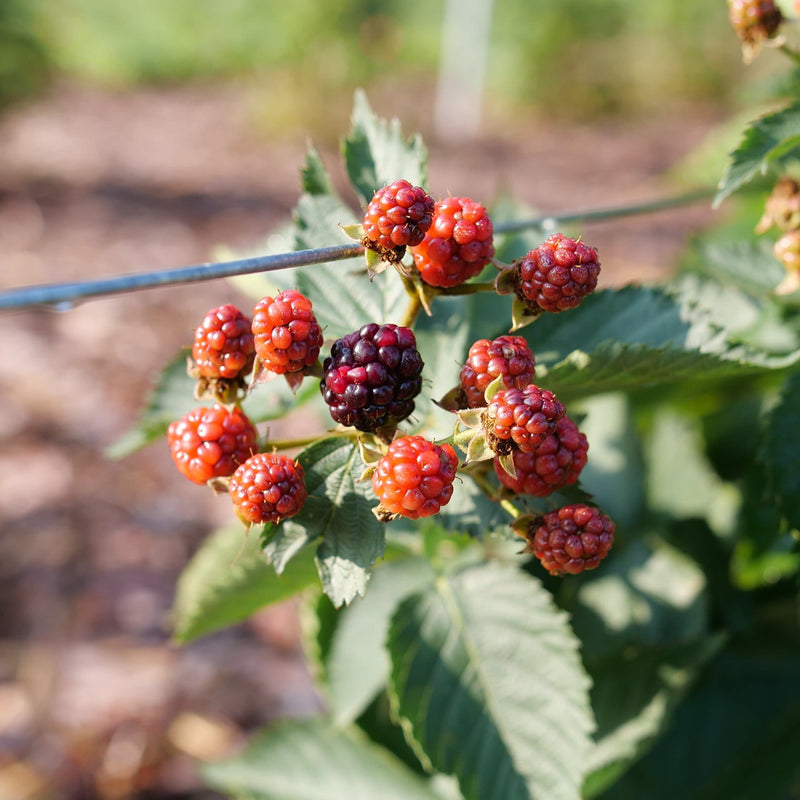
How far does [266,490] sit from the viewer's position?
1.96ft

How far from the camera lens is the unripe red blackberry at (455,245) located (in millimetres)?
635

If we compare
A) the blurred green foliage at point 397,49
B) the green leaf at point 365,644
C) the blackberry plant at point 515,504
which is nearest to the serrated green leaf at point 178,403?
the blackberry plant at point 515,504

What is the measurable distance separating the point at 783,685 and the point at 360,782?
57 centimetres

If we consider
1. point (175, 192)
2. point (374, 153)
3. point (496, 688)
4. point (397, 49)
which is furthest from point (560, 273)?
point (397, 49)

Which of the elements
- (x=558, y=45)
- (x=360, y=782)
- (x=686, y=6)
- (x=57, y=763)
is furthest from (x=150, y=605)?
(x=686, y=6)

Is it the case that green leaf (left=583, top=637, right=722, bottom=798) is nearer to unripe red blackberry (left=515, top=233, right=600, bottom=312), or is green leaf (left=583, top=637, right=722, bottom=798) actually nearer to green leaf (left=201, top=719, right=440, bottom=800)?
green leaf (left=201, top=719, right=440, bottom=800)

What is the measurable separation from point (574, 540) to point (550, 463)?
0.19 feet

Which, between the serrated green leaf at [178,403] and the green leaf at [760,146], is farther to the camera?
the serrated green leaf at [178,403]

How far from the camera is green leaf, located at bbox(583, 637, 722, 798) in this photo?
0.94 m

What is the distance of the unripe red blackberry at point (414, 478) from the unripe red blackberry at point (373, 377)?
36 millimetres

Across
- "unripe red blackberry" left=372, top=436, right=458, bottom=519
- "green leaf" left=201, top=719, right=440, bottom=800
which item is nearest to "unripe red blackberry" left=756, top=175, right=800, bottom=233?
"unripe red blackberry" left=372, top=436, right=458, bottom=519

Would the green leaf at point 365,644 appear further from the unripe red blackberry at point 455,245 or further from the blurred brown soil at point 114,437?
the blurred brown soil at point 114,437

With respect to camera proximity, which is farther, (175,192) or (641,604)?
(175,192)

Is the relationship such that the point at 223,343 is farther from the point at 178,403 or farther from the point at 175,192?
the point at 175,192
